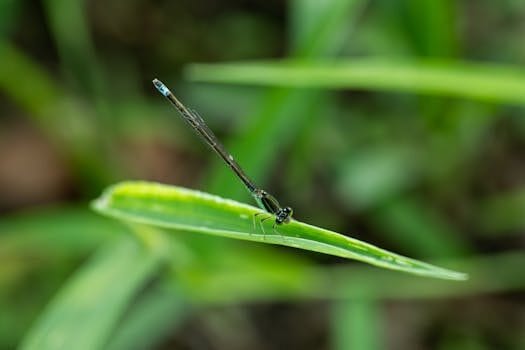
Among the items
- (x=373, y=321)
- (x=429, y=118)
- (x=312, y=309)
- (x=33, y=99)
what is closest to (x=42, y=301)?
(x=33, y=99)

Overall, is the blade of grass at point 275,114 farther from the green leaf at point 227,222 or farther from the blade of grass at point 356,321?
the green leaf at point 227,222

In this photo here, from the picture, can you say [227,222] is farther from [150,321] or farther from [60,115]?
[60,115]

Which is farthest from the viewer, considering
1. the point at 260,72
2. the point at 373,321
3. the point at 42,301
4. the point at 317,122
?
the point at 317,122

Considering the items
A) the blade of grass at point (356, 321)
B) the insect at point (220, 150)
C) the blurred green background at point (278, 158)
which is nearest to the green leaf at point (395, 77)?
the blurred green background at point (278, 158)

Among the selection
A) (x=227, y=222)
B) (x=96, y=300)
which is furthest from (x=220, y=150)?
(x=96, y=300)

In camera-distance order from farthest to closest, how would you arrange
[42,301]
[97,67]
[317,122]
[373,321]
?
[97,67] → [317,122] → [42,301] → [373,321]

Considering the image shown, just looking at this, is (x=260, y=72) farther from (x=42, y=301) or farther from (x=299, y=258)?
(x=42, y=301)

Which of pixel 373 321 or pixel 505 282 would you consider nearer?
pixel 373 321
